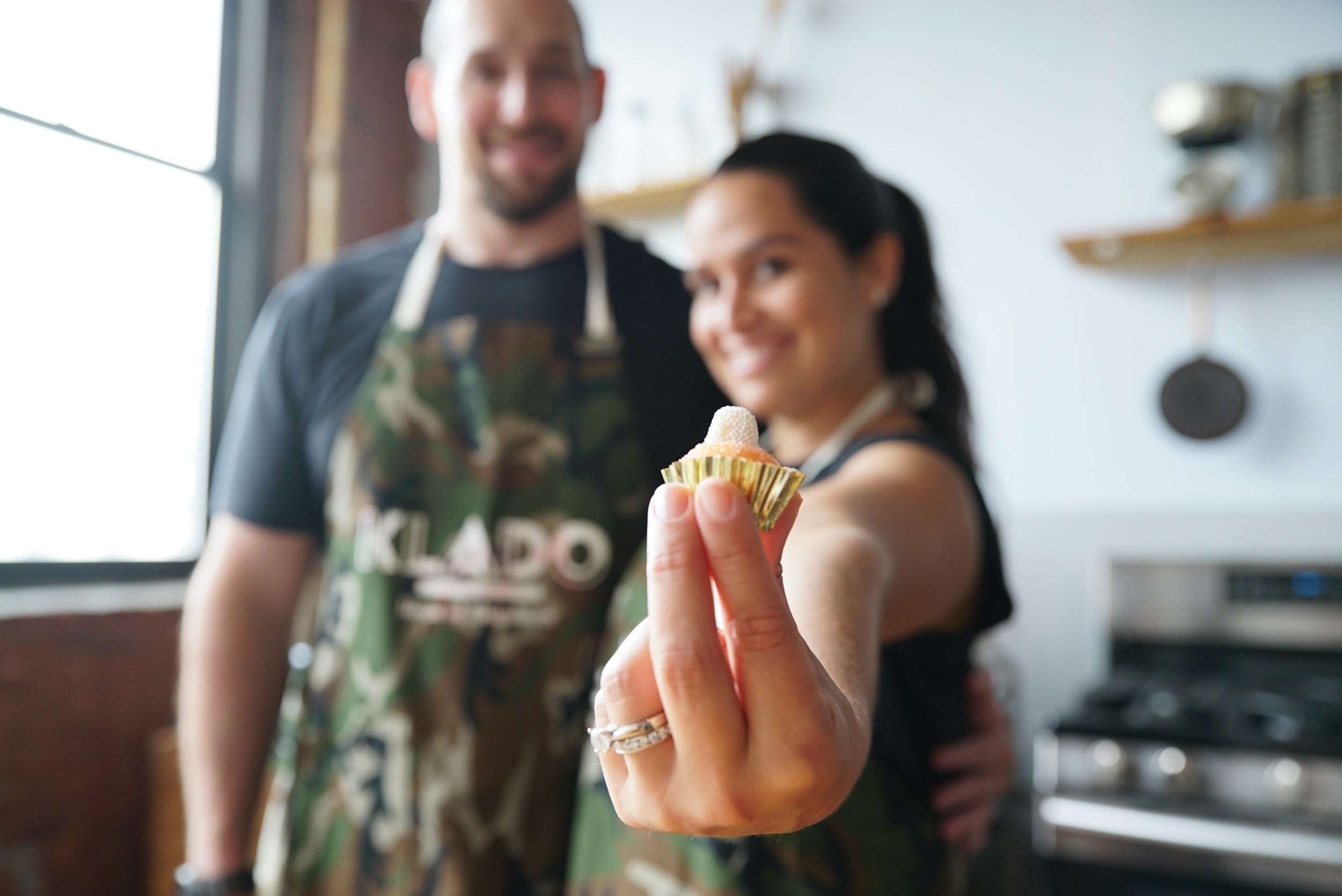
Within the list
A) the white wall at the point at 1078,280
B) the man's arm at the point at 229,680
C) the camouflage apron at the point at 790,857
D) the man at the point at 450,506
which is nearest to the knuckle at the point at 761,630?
the camouflage apron at the point at 790,857

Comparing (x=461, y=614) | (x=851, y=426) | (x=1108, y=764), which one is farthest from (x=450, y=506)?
(x=1108, y=764)

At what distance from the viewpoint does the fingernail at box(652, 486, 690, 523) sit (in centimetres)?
32

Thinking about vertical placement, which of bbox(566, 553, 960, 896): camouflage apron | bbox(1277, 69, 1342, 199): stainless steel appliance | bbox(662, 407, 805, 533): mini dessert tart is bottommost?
bbox(566, 553, 960, 896): camouflage apron

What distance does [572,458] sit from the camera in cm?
113

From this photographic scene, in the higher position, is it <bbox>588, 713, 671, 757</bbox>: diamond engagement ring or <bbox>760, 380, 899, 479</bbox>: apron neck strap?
<bbox>760, 380, 899, 479</bbox>: apron neck strap

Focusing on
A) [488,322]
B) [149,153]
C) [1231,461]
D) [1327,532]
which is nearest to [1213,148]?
[1231,461]

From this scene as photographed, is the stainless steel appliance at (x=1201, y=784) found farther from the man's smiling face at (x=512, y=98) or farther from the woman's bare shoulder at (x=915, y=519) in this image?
the man's smiling face at (x=512, y=98)

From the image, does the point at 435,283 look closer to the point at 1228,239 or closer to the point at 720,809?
the point at 720,809

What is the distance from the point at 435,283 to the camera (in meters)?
1.24

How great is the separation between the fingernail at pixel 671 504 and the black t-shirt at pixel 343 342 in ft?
2.74

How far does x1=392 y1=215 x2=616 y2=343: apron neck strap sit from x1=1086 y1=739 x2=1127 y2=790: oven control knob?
1.14 m

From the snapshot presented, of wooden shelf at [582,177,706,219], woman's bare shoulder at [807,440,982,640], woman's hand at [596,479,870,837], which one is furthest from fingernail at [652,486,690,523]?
wooden shelf at [582,177,706,219]

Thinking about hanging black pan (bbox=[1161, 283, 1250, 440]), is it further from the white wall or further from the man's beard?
the man's beard

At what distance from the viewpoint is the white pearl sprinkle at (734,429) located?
0.36 meters
